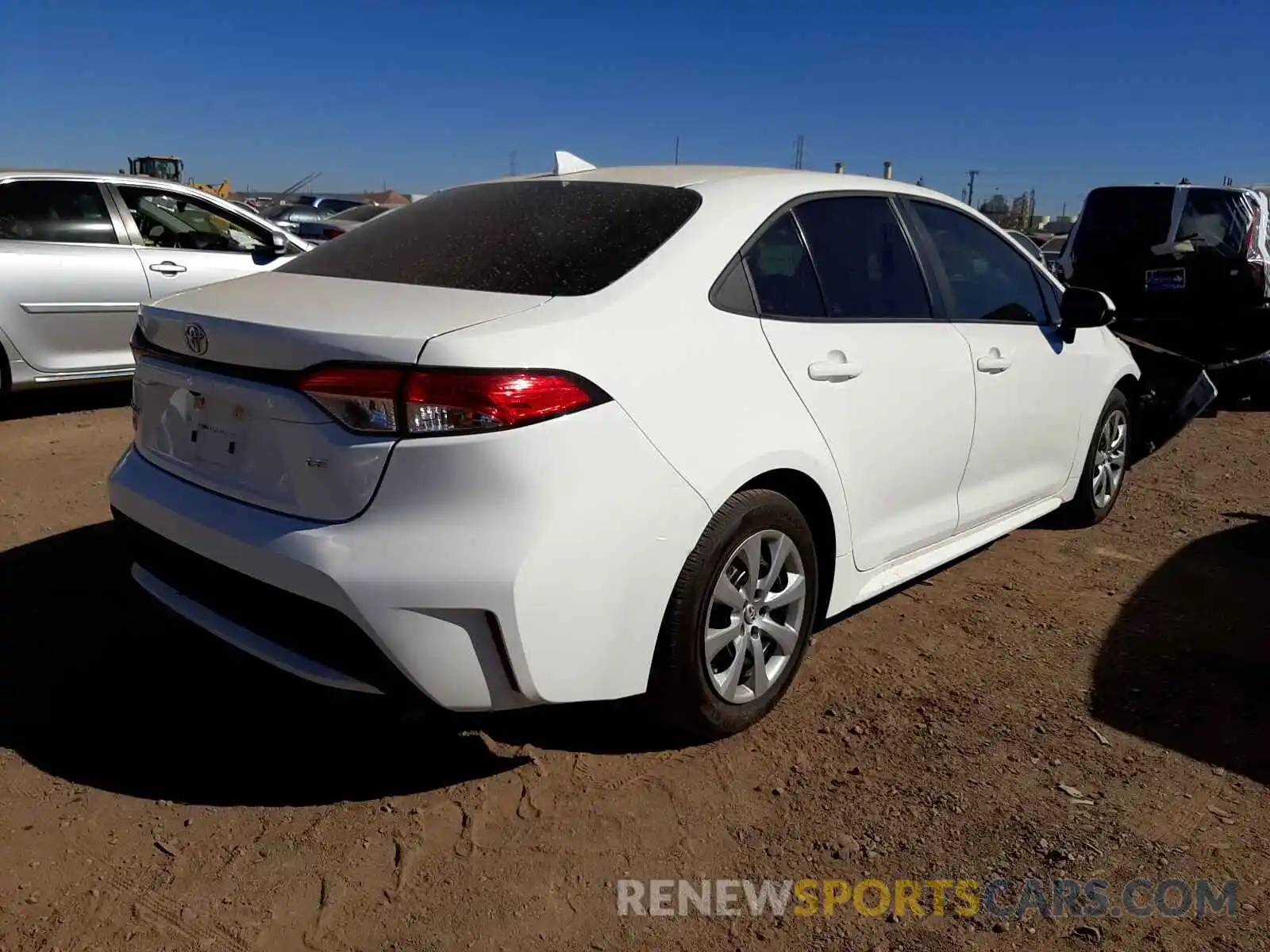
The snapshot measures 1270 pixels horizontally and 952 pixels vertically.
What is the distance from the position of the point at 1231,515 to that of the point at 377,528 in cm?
473

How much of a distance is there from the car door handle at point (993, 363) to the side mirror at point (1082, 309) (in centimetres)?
56

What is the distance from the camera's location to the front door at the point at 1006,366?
3.78m

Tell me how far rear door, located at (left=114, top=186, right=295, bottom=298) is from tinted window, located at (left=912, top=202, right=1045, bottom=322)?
446cm

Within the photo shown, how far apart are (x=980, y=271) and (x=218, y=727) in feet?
10.5

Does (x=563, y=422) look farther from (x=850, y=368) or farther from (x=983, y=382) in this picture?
(x=983, y=382)

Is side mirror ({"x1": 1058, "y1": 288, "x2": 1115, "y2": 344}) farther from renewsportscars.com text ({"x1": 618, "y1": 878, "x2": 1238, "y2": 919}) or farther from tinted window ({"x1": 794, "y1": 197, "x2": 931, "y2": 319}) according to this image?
renewsportscars.com text ({"x1": 618, "y1": 878, "x2": 1238, "y2": 919})

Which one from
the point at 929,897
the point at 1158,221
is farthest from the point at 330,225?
the point at 929,897

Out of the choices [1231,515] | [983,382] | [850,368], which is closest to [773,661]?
[850,368]

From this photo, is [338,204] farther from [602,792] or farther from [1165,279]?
[602,792]

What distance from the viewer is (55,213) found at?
21.3ft

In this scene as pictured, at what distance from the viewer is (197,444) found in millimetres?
2645

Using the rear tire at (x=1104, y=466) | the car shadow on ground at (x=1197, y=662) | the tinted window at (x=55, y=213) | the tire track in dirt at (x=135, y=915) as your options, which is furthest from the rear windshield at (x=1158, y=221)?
the tire track in dirt at (x=135, y=915)

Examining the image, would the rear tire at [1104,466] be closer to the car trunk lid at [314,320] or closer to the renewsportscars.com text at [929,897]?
the renewsportscars.com text at [929,897]

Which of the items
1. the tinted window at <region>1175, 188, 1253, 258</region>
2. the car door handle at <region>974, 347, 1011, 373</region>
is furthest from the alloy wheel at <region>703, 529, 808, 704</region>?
the tinted window at <region>1175, 188, 1253, 258</region>
